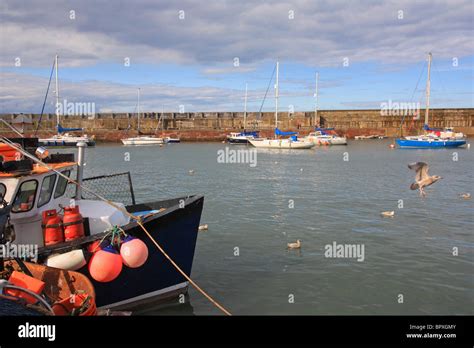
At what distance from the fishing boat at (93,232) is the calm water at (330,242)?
0.91 m

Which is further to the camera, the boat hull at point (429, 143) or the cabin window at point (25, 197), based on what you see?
the boat hull at point (429, 143)

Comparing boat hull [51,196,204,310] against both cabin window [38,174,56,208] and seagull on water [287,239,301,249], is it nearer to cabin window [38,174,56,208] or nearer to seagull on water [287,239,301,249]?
cabin window [38,174,56,208]

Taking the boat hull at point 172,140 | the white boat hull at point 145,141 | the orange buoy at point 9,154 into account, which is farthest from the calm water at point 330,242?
the boat hull at point 172,140

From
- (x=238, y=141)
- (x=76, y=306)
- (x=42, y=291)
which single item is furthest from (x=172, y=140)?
(x=76, y=306)

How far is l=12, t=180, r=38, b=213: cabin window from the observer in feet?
26.5

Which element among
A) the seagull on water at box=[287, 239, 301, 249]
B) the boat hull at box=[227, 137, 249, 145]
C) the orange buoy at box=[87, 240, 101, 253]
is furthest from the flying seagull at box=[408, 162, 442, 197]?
the boat hull at box=[227, 137, 249, 145]

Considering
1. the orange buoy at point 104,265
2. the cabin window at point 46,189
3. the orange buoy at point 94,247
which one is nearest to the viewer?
the orange buoy at point 104,265

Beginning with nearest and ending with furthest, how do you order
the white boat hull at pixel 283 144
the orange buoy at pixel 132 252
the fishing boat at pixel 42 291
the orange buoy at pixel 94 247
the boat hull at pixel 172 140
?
the fishing boat at pixel 42 291, the orange buoy at pixel 132 252, the orange buoy at pixel 94 247, the white boat hull at pixel 283 144, the boat hull at pixel 172 140

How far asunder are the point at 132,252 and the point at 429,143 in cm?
5836

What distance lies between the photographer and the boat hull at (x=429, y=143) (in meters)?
57.7

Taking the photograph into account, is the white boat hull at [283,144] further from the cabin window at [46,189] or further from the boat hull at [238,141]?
the cabin window at [46,189]

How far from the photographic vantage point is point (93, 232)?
8461mm
